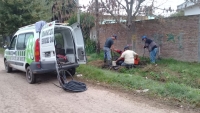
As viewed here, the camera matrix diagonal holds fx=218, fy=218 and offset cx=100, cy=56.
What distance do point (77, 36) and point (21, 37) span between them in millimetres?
2223

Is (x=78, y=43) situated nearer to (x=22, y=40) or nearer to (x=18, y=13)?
(x=22, y=40)

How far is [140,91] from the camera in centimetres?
645

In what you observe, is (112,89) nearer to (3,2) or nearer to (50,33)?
(50,33)

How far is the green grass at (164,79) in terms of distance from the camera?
19.0ft

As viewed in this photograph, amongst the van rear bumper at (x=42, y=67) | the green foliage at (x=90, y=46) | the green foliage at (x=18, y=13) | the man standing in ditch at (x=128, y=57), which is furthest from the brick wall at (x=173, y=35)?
the green foliage at (x=18, y=13)

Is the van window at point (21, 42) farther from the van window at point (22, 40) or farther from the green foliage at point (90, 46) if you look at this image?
the green foliage at point (90, 46)

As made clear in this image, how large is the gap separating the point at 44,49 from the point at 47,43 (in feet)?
0.84

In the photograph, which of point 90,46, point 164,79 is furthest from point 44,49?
point 90,46

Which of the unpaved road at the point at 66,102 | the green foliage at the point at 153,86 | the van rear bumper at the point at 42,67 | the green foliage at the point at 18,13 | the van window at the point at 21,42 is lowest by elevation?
the unpaved road at the point at 66,102

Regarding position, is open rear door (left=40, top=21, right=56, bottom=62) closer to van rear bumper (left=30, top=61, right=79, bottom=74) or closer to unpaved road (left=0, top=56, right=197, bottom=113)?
van rear bumper (left=30, top=61, right=79, bottom=74)

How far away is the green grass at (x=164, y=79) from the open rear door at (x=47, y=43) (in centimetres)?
200

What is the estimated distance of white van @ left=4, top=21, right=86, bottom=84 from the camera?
7238 millimetres

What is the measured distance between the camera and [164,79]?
26.6 ft

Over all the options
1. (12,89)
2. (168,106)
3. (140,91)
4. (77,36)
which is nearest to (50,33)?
(77,36)
